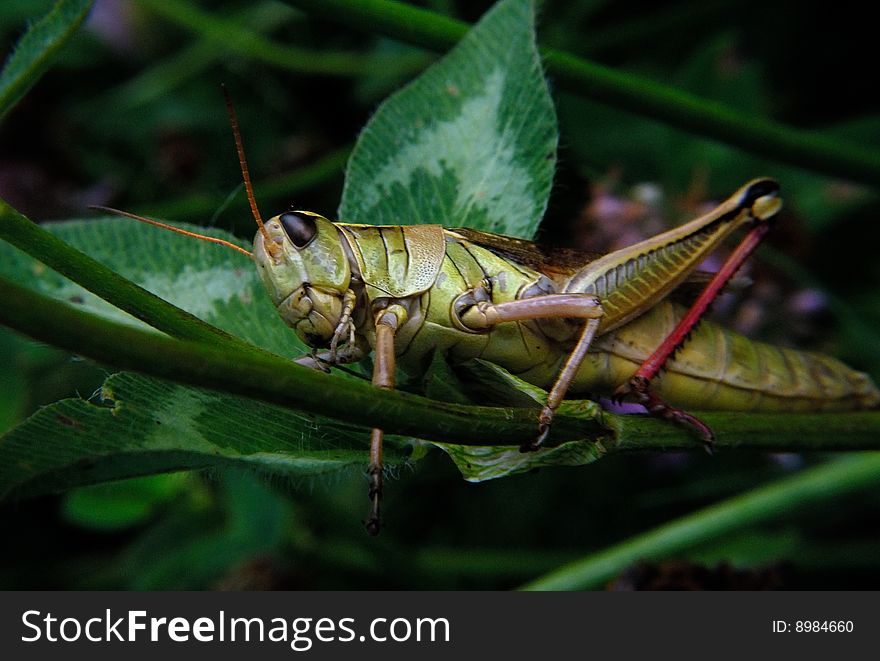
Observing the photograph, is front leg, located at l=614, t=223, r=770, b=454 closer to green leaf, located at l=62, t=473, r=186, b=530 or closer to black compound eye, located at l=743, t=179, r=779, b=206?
black compound eye, located at l=743, t=179, r=779, b=206

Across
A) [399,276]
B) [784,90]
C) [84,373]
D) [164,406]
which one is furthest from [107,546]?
[784,90]

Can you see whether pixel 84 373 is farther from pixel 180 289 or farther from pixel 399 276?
pixel 399 276

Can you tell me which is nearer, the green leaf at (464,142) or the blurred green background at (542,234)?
the green leaf at (464,142)

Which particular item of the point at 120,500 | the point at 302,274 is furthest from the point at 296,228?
the point at 120,500

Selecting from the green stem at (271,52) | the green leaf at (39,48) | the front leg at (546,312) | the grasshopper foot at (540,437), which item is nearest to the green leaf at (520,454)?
the grasshopper foot at (540,437)

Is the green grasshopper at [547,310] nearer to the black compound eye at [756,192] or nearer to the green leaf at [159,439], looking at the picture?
the black compound eye at [756,192]

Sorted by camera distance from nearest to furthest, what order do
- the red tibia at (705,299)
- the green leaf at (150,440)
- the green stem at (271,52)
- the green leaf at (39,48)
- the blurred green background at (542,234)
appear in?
the green leaf at (150,440) < the green leaf at (39,48) < the red tibia at (705,299) < the blurred green background at (542,234) < the green stem at (271,52)

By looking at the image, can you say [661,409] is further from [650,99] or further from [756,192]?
[650,99]
